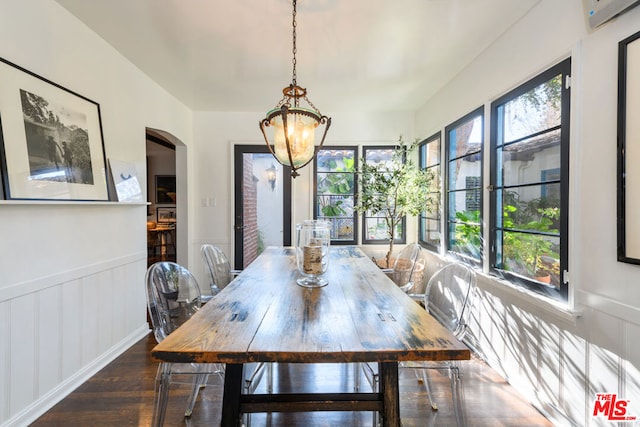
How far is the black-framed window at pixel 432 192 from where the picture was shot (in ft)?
10.6

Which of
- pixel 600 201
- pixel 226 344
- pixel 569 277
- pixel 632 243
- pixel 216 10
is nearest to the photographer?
pixel 226 344

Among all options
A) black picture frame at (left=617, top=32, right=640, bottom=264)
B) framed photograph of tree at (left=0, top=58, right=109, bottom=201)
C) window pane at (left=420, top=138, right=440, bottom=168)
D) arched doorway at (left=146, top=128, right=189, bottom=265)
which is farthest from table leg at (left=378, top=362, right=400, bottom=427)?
arched doorway at (left=146, top=128, right=189, bottom=265)

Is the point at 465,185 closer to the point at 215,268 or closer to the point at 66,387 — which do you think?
the point at 215,268

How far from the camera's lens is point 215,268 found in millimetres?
2176

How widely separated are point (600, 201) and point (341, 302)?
1.39m

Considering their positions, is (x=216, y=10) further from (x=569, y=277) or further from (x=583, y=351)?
(x=583, y=351)

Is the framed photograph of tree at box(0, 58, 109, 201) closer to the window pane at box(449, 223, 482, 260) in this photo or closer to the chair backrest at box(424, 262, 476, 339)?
the chair backrest at box(424, 262, 476, 339)

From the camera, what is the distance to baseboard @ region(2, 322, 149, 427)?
5.19 ft

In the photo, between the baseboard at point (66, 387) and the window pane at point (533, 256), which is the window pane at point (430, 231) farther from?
the baseboard at point (66, 387)

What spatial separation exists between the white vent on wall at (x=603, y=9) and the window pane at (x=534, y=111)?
0.32m

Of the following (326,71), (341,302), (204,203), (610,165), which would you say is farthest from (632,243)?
(204,203)

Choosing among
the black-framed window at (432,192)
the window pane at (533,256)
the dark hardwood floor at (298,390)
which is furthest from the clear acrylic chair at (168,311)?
the black-framed window at (432,192)

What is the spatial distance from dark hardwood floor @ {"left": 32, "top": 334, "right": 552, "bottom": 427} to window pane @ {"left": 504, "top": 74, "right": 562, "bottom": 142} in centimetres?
180

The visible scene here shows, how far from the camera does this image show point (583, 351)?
57.3 inches
